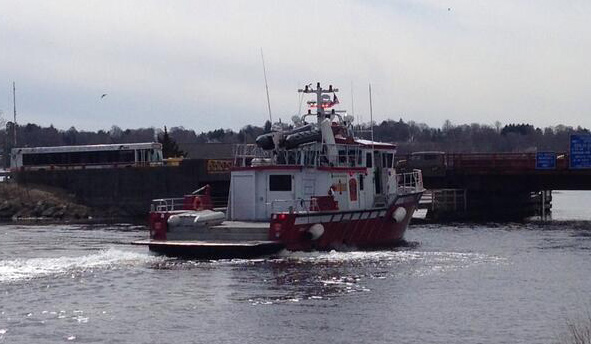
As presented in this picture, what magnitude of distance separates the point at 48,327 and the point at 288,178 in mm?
A: 17350

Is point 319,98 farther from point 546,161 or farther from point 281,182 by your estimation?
point 546,161

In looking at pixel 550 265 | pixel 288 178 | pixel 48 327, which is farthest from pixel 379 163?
pixel 48 327

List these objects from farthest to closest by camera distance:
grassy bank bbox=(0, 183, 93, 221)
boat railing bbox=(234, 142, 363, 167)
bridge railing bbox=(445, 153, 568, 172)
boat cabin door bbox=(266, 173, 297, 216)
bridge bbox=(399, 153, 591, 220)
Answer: grassy bank bbox=(0, 183, 93, 221) < bridge bbox=(399, 153, 591, 220) < bridge railing bbox=(445, 153, 568, 172) < boat railing bbox=(234, 142, 363, 167) < boat cabin door bbox=(266, 173, 297, 216)

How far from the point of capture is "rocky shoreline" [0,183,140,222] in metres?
71.1

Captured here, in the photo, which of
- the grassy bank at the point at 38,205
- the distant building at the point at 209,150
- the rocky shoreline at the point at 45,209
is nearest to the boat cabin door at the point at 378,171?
the rocky shoreline at the point at 45,209

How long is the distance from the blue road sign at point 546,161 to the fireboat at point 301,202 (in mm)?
19077

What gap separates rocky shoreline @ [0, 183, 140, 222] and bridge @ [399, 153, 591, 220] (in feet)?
68.3

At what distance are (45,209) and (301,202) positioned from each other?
36134mm

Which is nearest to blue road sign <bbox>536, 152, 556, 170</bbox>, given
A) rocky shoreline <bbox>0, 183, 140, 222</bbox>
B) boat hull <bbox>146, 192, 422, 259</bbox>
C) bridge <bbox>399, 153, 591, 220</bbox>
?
bridge <bbox>399, 153, 591, 220</bbox>

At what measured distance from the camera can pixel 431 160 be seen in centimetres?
7144

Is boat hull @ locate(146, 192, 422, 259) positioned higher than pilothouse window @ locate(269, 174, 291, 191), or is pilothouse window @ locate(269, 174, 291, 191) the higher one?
pilothouse window @ locate(269, 174, 291, 191)

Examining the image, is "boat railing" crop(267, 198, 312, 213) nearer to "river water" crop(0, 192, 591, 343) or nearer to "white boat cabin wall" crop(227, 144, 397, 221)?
"white boat cabin wall" crop(227, 144, 397, 221)

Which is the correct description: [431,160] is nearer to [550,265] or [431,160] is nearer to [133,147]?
[133,147]

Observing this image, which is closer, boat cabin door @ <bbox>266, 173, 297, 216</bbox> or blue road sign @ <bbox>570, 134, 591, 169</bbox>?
boat cabin door @ <bbox>266, 173, 297, 216</bbox>
